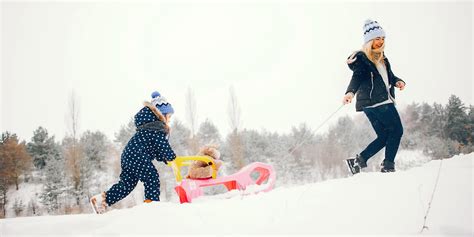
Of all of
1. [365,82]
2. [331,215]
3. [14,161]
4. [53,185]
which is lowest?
[53,185]

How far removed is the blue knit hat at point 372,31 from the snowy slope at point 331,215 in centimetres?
160

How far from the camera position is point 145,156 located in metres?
3.33

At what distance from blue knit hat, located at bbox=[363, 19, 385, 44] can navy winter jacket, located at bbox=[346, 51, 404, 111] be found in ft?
0.63

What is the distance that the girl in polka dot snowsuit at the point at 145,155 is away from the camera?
3281 mm

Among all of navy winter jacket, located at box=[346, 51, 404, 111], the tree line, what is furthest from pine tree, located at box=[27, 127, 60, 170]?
navy winter jacket, located at box=[346, 51, 404, 111]

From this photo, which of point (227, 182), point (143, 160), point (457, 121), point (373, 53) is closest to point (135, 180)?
point (143, 160)

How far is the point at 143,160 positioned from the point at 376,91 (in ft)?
8.58

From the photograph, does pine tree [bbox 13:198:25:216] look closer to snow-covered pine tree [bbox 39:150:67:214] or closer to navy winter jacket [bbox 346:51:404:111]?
snow-covered pine tree [bbox 39:150:67:214]

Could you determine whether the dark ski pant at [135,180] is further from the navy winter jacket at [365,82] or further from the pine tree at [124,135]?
the pine tree at [124,135]

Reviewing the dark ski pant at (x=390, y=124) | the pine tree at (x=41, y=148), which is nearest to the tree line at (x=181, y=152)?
the pine tree at (x=41, y=148)

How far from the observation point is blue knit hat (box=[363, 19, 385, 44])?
132 inches

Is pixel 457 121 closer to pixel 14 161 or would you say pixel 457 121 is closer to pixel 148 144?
pixel 148 144

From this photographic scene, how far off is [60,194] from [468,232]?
20287 millimetres

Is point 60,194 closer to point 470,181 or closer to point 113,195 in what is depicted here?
point 113,195
